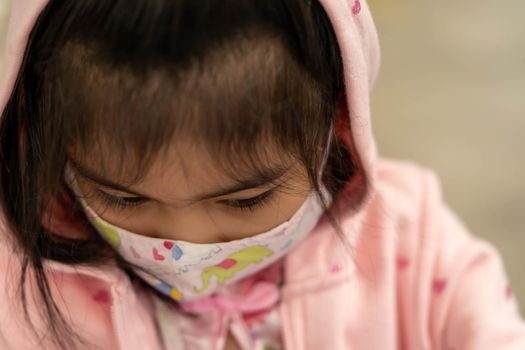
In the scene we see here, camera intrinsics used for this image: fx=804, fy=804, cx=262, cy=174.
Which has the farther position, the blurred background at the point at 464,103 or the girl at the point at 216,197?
the blurred background at the point at 464,103

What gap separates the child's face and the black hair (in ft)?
0.04

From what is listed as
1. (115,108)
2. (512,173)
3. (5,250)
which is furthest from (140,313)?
(512,173)

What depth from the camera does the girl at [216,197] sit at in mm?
499

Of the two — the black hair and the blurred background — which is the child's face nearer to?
the black hair

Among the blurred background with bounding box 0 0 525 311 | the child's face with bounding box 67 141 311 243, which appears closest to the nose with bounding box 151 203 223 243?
the child's face with bounding box 67 141 311 243

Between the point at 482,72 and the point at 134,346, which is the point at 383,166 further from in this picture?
the point at 482,72

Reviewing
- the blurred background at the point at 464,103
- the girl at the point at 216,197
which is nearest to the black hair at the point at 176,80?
the girl at the point at 216,197

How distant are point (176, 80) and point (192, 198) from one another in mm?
100

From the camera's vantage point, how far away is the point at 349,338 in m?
0.77

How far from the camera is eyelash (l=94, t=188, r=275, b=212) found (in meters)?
0.60

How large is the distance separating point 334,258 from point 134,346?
199 mm

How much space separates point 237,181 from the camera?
1.79 ft

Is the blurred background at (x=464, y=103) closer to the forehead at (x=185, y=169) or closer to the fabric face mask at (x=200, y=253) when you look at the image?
the fabric face mask at (x=200, y=253)

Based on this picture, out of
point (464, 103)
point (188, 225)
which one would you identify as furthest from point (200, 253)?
point (464, 103)
